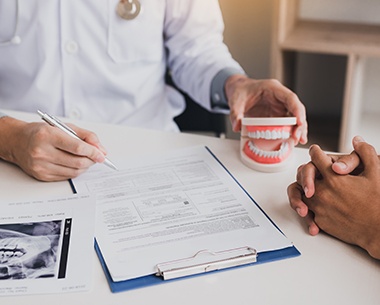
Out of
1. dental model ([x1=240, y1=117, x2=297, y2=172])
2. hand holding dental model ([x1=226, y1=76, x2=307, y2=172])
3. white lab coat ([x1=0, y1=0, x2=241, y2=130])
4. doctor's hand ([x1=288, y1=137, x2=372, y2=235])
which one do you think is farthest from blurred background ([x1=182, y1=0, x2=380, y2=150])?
doctor's hand ([x1=288, y1=137, x2=372, y2=235])

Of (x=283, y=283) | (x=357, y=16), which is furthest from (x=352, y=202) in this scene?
(x=357, y=16)

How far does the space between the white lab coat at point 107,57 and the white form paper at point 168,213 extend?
38cm

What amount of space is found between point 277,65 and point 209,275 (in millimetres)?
1591

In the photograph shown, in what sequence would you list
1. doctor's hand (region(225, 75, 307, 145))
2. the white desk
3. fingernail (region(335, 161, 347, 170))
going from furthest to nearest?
doctor's hand (region(225, 75, 307, 145)) → fingernail (region(335, 161, 347, 170)) → the white desk

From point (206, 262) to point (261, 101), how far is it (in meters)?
0.51

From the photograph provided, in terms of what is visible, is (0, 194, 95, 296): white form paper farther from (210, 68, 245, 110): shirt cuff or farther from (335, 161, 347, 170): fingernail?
(210, 68, 245, 110): shirt cuff

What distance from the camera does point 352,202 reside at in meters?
0.88

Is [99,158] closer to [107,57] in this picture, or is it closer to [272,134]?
[272,134]

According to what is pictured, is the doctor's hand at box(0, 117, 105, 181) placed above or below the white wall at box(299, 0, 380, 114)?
above

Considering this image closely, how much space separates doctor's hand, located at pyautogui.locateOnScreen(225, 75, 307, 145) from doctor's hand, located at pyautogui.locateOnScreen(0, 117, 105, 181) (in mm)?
292

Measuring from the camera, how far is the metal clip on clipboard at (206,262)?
80 cm

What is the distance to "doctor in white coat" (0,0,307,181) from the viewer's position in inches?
52.4

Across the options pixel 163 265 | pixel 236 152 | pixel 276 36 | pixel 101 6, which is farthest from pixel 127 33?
pixel 276 36

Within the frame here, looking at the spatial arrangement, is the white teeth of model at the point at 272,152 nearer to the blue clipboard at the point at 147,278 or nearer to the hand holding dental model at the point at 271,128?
the hand holding dental model at the point at 271,128
